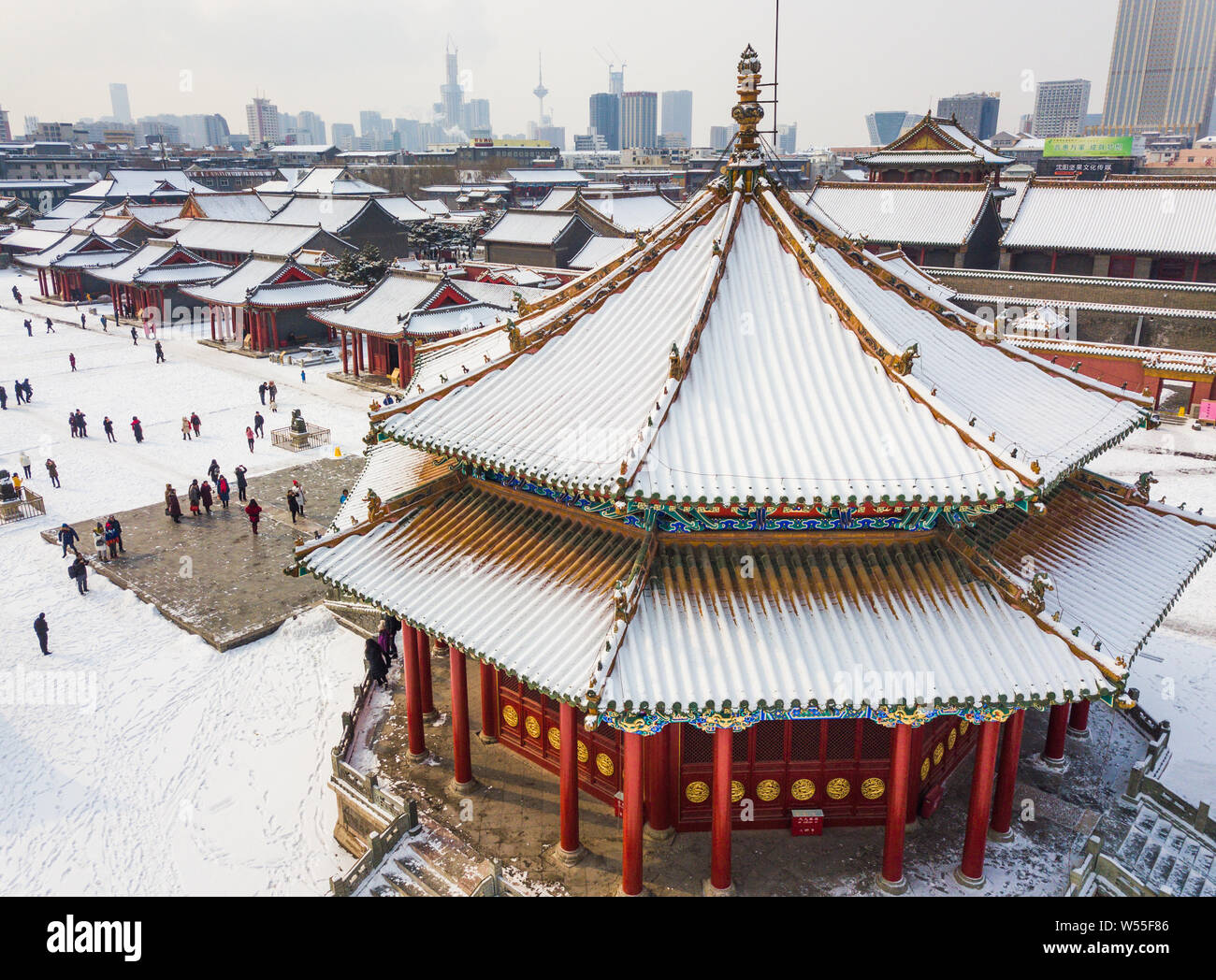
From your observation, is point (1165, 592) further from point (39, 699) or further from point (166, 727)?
point (39, 699)

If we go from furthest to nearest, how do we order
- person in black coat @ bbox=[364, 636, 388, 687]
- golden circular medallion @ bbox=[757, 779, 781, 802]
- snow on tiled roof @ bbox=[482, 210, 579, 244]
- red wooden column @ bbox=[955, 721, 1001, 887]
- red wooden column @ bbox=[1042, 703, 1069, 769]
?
snow on tiled roof @ bbox=[482, 210, 579, 244]
person in black coat @ bbox=[364, 636, 388, 687]
red wooden column @ bbox=[1042, 703, 1069, 769]
golden circular medallion @ bbox=[757, 779, 781, 802]
red wooden column @ bbox=[955, 721, 1001, 887]

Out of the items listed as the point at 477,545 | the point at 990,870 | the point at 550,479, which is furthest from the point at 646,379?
the point at 990,870

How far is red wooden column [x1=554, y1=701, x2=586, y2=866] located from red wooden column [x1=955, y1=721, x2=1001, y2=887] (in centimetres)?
592

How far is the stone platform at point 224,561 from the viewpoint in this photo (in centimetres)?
2506

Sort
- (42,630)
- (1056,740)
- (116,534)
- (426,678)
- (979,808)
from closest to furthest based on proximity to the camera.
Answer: (979,808) → (1056,740) → (426,678) → (42,630) → (116,534)

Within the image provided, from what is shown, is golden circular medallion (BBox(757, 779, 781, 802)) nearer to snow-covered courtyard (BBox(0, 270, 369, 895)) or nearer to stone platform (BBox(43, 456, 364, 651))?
snow-covered courtyard (BBox(0, 270, 369, 895))

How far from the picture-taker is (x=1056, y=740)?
15.9 metres

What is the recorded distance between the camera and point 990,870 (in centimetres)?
1336

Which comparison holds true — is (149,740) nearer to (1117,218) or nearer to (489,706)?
(489,706)

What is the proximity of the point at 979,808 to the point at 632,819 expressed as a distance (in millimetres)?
5185

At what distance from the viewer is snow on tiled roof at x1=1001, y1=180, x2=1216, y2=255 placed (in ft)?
143

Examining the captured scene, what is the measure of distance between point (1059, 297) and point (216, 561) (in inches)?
1719

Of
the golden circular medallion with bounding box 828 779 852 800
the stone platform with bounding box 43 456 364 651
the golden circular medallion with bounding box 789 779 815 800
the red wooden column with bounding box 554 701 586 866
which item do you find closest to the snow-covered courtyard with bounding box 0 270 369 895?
the stone platform with bounding box 43 456 364 651

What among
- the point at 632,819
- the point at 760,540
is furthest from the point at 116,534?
the point at 760,540
